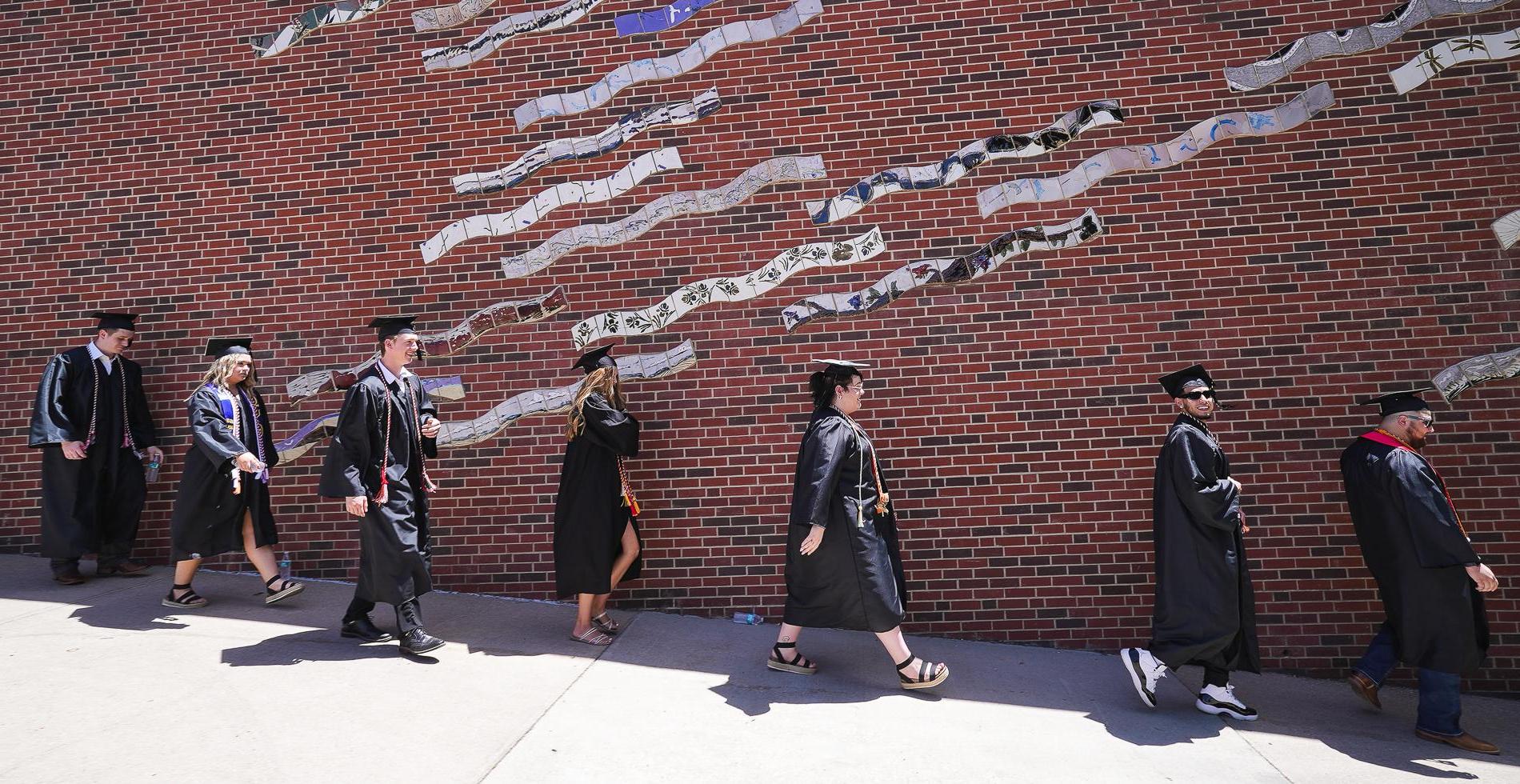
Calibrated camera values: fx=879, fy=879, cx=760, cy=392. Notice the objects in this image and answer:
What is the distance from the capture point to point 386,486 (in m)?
4.81

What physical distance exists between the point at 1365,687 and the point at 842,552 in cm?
297

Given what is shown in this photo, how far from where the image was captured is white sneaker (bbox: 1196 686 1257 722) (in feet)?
14.8

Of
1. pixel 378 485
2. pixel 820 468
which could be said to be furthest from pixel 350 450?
pixel 820 468

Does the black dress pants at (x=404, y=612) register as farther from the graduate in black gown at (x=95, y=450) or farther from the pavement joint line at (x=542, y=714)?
the graduate in black gown at (x=95, y=450)

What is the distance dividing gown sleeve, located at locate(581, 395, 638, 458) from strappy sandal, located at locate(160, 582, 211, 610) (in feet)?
8.67

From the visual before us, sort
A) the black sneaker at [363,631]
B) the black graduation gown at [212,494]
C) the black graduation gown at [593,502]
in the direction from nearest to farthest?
the black sneaker at [363,631], the black graduation gown at [593,502], the black graduation gown at [212,494]

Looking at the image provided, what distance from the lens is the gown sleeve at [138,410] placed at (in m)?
6.18

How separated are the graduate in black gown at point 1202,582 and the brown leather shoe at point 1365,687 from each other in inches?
28.7

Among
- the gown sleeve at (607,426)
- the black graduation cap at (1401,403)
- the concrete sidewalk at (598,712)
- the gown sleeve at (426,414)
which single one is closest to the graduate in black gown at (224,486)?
the concrete sidewalk at (598,712)

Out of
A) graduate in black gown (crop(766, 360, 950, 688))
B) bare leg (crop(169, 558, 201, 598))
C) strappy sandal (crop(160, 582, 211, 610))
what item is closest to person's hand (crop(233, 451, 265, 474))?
bare leg (crop(169, 558, 201, 598))

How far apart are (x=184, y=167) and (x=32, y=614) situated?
130 inches

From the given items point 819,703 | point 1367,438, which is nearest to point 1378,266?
point 1367,438

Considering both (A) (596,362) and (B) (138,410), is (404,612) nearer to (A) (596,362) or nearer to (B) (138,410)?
(A) (596,362)

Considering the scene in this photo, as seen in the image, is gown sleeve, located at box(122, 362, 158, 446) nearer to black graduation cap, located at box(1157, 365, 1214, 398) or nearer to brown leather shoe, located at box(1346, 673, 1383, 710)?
black graduation cap, located at box(1157, 365, 1214, 398)
